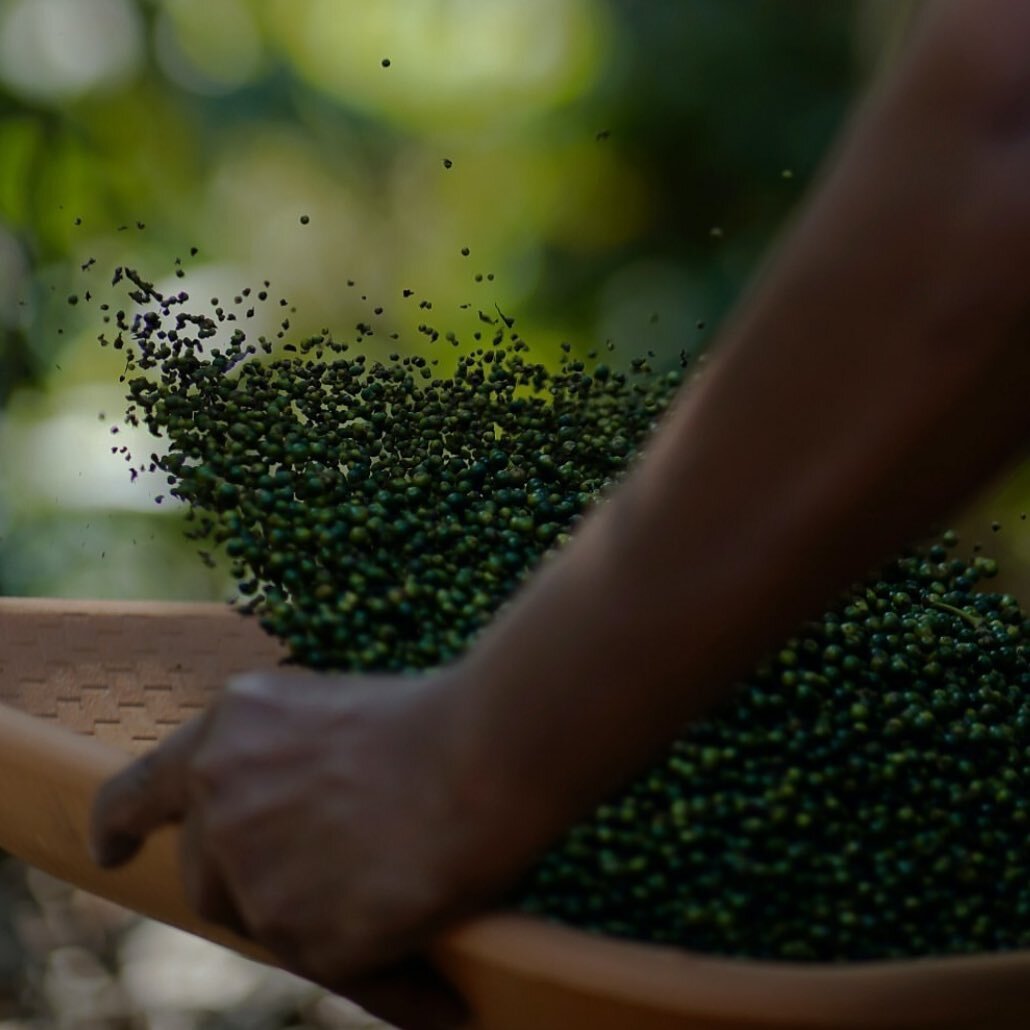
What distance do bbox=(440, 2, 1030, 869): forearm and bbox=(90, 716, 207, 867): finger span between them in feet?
0.48

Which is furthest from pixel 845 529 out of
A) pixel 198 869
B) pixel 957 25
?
pixel 198 869

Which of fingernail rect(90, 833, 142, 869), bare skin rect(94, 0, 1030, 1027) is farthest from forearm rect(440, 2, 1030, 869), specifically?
fingernail rect(90, 833, 142, 869)

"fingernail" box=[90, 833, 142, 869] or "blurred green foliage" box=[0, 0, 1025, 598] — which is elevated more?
"blurred green foliage" box=[0, 0, 1025, 598]

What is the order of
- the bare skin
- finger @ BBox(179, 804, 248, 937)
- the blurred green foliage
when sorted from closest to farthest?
the bare skin < finger @ BBox(179, 804, 248, 937) < the blurred green foliage

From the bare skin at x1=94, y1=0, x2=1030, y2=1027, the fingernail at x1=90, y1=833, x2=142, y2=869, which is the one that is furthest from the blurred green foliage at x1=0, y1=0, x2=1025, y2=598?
the bare skin at x1=94, y1=0, x2=1030, y2=1027

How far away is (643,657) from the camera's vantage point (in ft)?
1.82

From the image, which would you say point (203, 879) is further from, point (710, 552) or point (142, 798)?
point (710, 552)

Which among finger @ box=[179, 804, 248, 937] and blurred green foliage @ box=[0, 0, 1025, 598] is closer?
finger @ box=[179, 804, 248, 937]

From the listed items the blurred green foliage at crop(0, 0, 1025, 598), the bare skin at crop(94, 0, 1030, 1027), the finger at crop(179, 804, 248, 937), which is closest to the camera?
the bare skin at crop(94, 0, 1030, 1027)

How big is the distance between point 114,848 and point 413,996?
16 cm

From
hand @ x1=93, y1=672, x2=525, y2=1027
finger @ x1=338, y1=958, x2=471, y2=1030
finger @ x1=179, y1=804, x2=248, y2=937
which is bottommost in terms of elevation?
finger @ x1=338, y1=958, x2=471, y2=1030

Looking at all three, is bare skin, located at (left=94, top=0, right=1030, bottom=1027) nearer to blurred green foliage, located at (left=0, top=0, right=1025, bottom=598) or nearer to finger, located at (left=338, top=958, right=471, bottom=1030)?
finger, located at (left=338, top=958, right=471, bottom=1030)

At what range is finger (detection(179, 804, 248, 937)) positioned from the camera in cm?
62

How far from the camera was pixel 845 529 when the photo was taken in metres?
0.54
